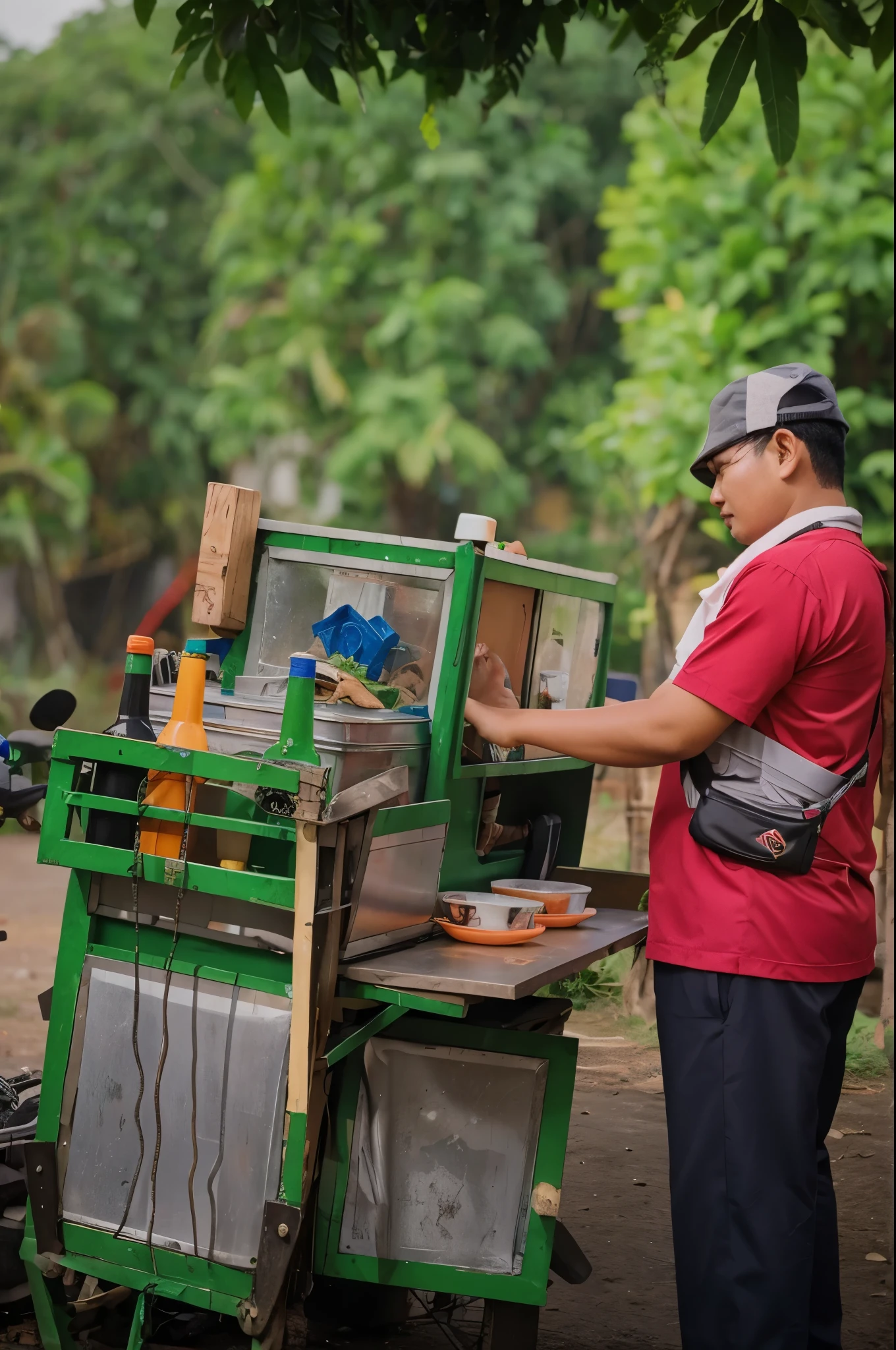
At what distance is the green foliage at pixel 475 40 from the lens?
2.65m

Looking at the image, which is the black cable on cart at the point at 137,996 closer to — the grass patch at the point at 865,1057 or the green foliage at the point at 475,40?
the green foliage at the point at 475,40

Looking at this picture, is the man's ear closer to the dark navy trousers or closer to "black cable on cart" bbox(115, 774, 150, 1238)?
the dark navy trousers

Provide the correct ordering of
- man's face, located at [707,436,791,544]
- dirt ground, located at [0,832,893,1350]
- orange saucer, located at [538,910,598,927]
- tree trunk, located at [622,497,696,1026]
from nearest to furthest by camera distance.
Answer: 1. man's face, located at [707,436,791,544]
2. orange saucer, located at [538,910,598,927]
3. dirt ground, located at [0,832,893,1350]
4. tree trunk, located at [622,497,696,1026]

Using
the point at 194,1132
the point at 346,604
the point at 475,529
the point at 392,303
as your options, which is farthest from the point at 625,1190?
the point at 392,303

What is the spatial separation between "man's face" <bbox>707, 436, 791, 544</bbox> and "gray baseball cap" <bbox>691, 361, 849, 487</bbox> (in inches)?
1.2

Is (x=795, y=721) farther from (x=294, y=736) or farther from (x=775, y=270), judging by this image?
(x=775, y=270)

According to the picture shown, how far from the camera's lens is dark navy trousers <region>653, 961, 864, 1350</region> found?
7.26ft

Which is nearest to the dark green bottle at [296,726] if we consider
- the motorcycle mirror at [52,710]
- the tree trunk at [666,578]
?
the motorcycle mirror at [52,710]

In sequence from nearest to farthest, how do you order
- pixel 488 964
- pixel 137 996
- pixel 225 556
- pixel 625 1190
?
pixel 488 964 → pixel 137 996 → pixel 225 556 → pixel 625 1190

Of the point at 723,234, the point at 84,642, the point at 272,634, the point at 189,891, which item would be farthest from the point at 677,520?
the point at 84,642

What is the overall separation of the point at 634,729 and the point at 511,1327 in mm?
1215

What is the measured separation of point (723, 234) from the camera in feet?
25.6

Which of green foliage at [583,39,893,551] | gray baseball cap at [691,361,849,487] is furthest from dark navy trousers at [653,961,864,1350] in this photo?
green foliage at [583,39,893,551]

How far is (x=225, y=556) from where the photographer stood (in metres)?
2.66
